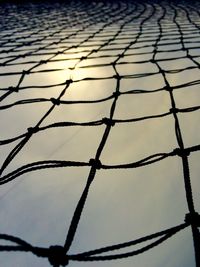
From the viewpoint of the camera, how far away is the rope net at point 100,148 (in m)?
0.70

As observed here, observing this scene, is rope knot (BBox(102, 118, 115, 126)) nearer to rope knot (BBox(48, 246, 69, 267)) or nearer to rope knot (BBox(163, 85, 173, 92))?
rope knot (BBox(163, 85, 173, 92))

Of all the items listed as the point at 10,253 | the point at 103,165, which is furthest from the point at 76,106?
the point at 10,253

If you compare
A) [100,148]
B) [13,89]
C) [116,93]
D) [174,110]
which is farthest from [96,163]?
[13,89]

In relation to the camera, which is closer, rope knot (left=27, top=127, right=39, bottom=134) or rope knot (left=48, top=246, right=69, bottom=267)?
rope knot (left=48, top=246, right=69, bottom=267)

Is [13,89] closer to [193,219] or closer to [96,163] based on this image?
[96,163]

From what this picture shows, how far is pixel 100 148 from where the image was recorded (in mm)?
953

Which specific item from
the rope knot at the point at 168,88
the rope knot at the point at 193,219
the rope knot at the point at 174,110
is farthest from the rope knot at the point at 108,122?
the rope knot at the point at 193,219

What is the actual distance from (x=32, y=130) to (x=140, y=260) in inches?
21.0

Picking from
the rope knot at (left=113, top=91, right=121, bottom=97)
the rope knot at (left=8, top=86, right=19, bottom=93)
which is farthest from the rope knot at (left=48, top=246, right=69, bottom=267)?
the rope knot at (left=8, top=86, right=19, bottom=93)

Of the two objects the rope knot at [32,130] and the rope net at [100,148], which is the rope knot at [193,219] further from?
the rope knot at [32,130]

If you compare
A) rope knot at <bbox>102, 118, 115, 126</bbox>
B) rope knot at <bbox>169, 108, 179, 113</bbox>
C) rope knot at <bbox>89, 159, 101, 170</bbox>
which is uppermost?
rope knot at <bbox>89, 159, 101, 170</bbox>

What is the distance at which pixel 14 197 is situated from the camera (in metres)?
0.81

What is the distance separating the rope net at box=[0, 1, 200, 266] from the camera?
2.30ft

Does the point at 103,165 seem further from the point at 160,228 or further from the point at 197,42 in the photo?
the point at 197,42
